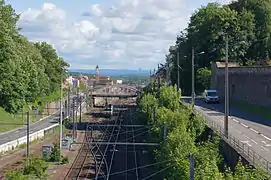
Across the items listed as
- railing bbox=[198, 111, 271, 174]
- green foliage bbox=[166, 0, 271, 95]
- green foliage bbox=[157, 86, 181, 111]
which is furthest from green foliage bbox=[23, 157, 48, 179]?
green foliage bbox=[166, 0, 271, 95]

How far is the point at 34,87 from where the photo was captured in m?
87.2

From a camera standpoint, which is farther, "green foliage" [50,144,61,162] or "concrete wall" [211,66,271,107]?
"concrete wall" [211,66,271,107]

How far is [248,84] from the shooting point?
66312 mm

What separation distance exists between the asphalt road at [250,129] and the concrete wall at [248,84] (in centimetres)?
319

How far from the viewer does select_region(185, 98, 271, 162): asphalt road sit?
116ft

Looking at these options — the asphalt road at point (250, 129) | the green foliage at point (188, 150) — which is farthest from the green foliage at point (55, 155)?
the asphalt road at point (250, 129)

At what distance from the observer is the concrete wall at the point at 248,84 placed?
59234mm

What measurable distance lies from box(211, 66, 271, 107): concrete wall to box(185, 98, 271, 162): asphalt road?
3188 millimetres

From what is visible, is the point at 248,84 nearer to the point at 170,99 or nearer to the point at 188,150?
the point at 170,99

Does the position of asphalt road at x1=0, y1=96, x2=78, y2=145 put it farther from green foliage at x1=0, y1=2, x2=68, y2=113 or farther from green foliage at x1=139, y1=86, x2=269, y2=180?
green foliage at x1=139, y1=86, x2=269, y2=180

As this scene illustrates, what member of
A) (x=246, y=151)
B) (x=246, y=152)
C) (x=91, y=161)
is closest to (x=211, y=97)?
(x=91, y=161)

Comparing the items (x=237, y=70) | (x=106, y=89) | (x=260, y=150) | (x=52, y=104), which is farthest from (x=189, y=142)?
(x=106, y=89)

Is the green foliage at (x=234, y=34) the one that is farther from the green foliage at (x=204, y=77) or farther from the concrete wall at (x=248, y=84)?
the concrete wall at (x=248, y=84)

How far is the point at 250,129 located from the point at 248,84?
23.0 meters
